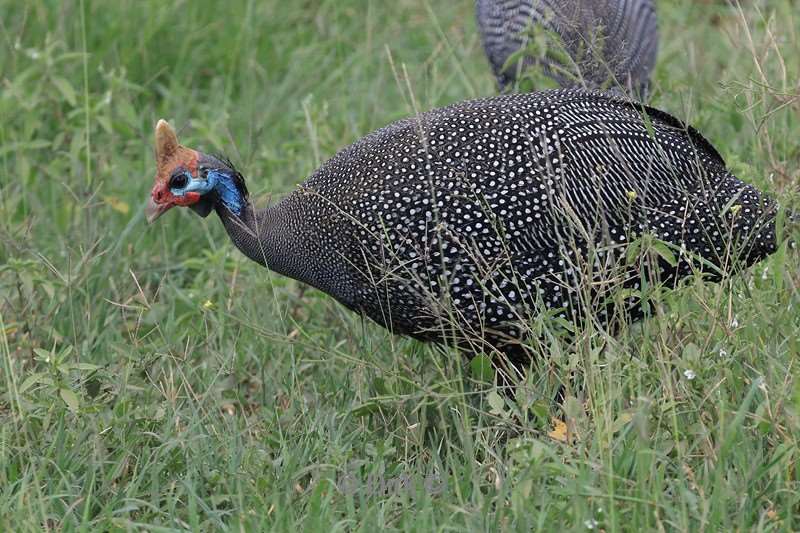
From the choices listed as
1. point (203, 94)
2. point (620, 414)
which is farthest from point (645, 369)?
point (203, 94)

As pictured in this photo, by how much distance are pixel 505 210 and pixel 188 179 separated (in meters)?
0.91

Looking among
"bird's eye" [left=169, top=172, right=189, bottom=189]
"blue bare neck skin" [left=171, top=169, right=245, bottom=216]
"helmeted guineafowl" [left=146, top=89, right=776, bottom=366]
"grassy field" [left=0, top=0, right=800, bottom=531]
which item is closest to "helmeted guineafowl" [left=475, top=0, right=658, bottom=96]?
"grassy field" [left=0, top=0, right=800, bottom=531]

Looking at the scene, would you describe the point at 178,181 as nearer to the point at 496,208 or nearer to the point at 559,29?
the point at 496,208

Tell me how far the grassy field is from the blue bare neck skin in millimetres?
303

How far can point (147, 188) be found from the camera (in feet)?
16.3

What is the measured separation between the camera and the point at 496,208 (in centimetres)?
346

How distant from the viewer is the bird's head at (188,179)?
3.69m

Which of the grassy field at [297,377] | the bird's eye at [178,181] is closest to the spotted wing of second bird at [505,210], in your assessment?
the grassy field at [297,377]

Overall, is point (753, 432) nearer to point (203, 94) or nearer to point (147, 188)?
point (147, 188)

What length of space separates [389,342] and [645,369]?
3.67ft

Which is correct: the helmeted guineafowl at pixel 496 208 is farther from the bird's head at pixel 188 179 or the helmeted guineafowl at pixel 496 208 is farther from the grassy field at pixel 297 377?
the grassy field at pixel 297 377

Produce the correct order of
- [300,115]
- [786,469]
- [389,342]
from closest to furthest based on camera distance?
1. [786,469]
2. [389,342]
3. [300,115]

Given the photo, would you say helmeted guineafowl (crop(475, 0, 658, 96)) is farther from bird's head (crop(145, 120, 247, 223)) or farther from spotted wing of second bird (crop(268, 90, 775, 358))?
bird's head (crop(145, 120, 247, 223))

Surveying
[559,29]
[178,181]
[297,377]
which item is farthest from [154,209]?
[559,29]
